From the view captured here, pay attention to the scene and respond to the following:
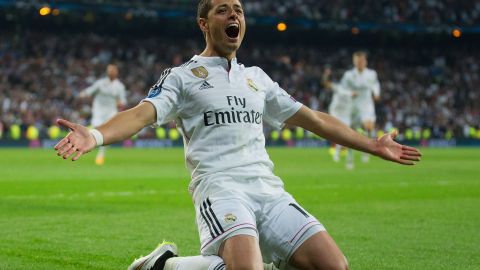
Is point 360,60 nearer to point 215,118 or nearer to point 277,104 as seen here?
point 277,104

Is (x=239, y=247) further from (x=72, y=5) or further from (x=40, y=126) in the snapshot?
(x=72, y=5)

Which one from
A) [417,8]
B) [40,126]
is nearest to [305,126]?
[40,126]

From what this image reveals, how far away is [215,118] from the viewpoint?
16.2 feet

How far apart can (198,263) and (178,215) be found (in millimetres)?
5080

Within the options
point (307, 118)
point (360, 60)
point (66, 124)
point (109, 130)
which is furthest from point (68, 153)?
point (360, 60)

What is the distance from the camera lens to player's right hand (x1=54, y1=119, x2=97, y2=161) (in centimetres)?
391

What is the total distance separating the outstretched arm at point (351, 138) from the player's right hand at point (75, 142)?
5.65 feet

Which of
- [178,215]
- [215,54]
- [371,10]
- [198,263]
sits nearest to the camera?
[198,263]

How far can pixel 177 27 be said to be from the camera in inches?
1726

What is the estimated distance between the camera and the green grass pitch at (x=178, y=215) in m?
6.85

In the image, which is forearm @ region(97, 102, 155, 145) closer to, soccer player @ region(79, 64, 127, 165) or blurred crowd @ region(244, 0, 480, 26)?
soccer player @ region(79, 64, 127, 165)

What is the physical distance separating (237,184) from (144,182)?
10.1 metres

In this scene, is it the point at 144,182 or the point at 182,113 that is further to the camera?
the point at 144,182

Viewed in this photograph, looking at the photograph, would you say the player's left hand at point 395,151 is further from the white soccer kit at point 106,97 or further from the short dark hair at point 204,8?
the white soccer kit at point 106,97
